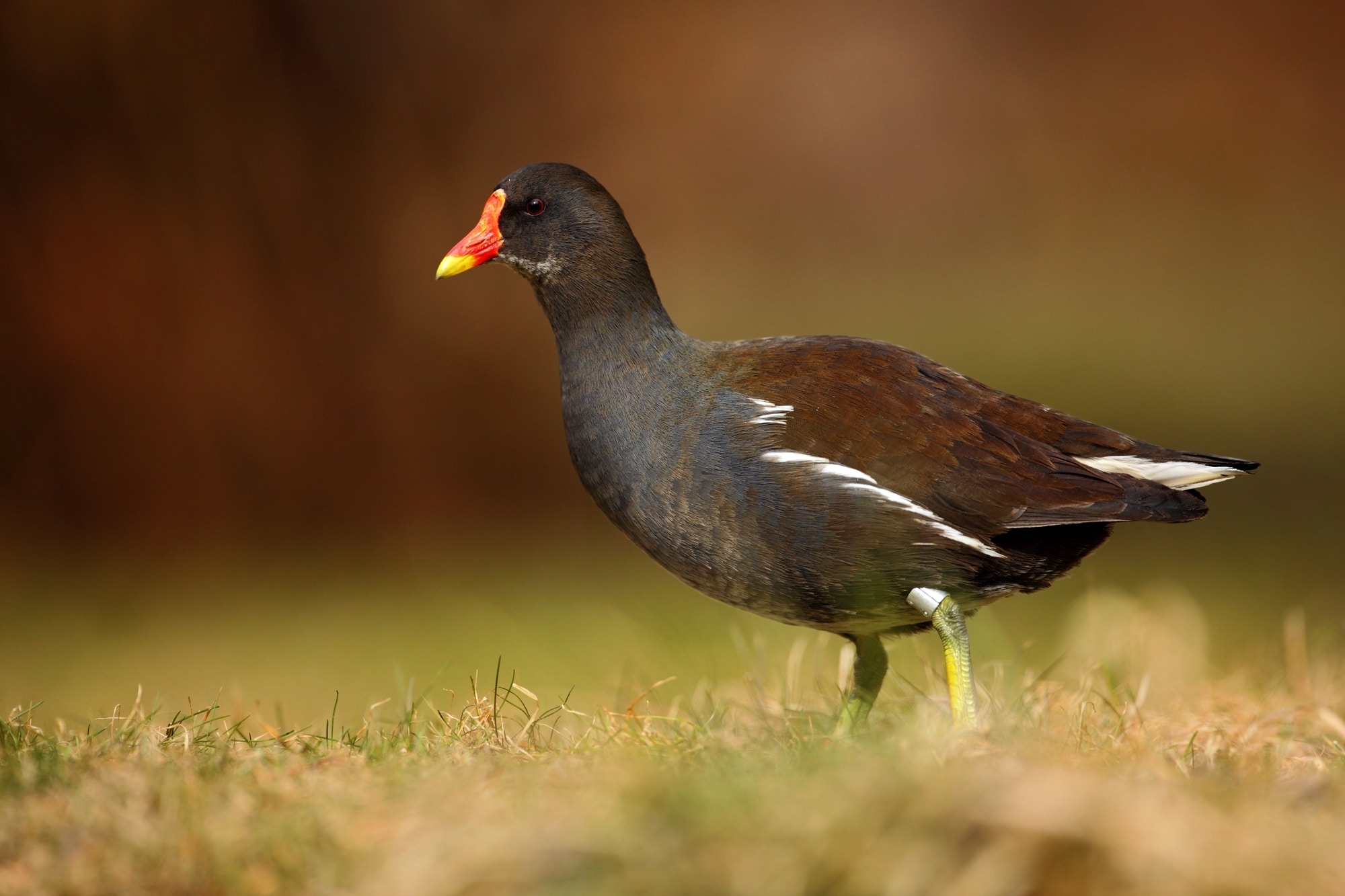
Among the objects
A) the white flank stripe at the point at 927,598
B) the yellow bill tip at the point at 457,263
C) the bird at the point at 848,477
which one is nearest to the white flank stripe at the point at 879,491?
the bird at the point at 848,477

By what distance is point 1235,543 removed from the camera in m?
7.03

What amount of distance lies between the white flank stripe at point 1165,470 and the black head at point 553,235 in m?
1.27

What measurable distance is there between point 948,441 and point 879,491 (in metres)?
0.22

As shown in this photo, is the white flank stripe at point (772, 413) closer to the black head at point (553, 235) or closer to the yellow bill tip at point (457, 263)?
the black head at point (553, 235)

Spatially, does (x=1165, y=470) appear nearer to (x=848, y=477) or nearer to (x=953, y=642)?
(x=953, y=642)

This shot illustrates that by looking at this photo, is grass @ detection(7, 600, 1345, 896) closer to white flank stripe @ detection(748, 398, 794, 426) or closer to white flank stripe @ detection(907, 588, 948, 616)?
white flank stripe @ detection(907, 588, 948, 616)

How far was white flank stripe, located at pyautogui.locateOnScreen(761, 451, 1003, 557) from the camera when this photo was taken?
292cm

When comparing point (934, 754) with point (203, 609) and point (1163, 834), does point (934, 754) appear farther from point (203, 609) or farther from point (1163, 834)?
point (203, 609)

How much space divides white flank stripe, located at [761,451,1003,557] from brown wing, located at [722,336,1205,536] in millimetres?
18

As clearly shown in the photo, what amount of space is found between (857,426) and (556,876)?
1510 millimetres

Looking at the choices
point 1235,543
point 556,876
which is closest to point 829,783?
point 556,876

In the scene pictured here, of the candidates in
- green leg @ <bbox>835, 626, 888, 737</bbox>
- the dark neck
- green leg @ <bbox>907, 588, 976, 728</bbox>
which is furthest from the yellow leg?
the dark neck

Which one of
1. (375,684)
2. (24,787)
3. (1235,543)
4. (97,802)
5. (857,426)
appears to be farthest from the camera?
(1235,543)

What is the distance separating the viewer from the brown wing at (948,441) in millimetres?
2941
